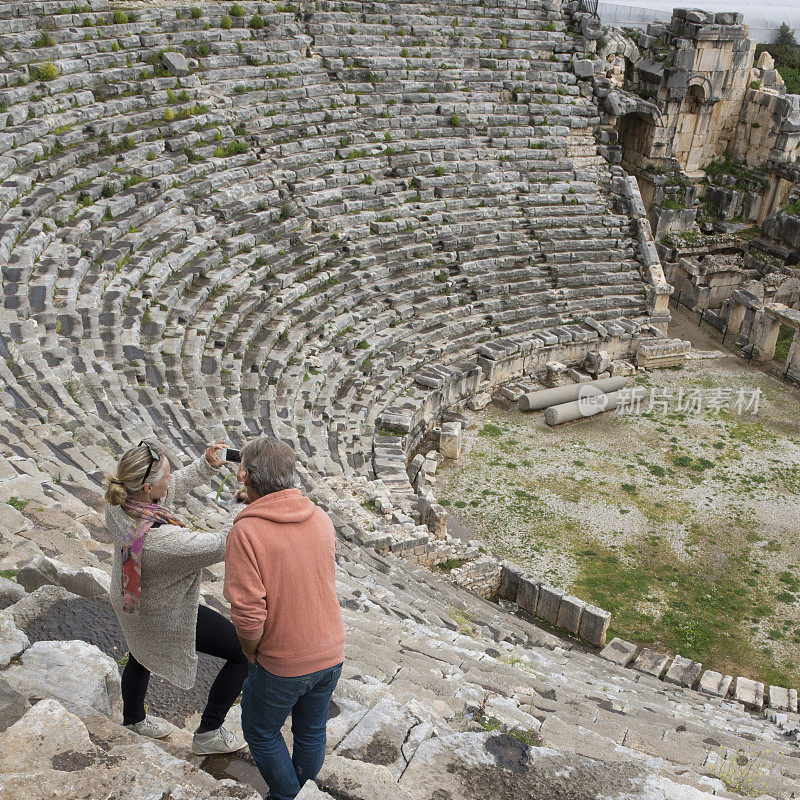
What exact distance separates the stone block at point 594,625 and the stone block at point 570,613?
52 mm

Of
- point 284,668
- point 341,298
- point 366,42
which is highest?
point 366,42

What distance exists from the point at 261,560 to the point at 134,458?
0.75 m

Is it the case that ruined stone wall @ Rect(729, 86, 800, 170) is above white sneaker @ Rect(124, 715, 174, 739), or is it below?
above

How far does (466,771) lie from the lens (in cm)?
377

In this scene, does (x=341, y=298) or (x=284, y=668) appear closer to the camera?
(x=284, y=668)

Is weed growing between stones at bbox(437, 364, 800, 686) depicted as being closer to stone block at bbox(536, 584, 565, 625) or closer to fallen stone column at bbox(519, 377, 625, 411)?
fallen stone column at bbox(519, 377, 625, 411)

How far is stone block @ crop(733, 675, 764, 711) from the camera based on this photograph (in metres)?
9.20

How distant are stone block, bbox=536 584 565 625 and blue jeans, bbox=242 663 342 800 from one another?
7.34 meters

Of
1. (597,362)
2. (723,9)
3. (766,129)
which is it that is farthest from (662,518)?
(723,9)

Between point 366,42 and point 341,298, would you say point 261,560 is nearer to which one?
point 341,298

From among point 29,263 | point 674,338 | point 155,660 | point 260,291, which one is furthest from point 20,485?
point 674,338

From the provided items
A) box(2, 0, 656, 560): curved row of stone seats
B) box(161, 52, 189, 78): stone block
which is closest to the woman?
box(2, 0, 656, 560): curved row of stone seats

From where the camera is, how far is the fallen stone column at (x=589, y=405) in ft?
50.0

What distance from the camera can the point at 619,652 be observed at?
1004cm
